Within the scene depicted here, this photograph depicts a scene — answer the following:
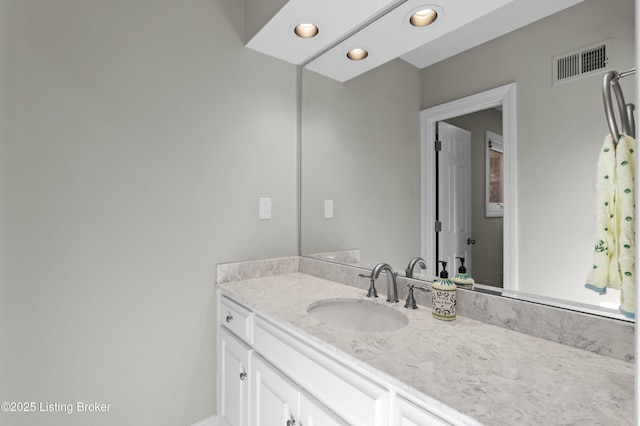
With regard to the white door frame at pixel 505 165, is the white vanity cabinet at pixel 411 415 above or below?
below

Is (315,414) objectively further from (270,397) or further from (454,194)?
(454,194)

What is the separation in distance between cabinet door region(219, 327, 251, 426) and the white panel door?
933mm

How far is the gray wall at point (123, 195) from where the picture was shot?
1.16 metres

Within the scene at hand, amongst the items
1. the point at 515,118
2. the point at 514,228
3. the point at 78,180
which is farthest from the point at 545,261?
the point at 78,180

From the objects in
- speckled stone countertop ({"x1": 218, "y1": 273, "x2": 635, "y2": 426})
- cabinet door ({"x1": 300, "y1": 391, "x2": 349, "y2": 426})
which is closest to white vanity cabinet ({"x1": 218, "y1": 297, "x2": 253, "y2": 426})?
speckled stone countertop ({"x1": 218, "y1": 273, "x2": 635, "y2": 426})

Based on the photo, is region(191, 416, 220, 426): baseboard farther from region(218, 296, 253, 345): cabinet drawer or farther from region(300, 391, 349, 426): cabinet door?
region(300, 391, 349, 426): cabinet door

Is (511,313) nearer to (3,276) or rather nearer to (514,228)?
(514,228)

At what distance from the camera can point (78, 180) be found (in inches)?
49.3

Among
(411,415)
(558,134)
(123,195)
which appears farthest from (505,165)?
(123,195)

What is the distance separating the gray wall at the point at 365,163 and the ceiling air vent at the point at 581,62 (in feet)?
1.63

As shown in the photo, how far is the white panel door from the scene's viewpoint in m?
1.15

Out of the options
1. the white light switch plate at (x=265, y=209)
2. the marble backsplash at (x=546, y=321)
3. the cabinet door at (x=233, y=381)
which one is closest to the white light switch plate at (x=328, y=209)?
the white light switch plate at (x=265, y=209)

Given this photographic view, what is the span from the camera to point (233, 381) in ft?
4.71

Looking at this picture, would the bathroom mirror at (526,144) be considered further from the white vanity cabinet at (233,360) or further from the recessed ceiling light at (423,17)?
the white vanity cabinet at (233,360)
